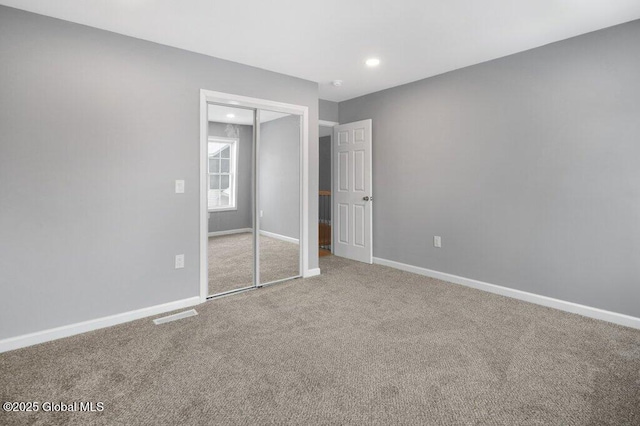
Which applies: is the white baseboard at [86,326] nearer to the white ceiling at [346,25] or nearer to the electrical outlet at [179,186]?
the electrical outlet at [179,186]

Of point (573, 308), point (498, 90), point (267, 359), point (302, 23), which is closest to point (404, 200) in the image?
point (498, 90)

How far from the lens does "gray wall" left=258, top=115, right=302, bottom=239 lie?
12.3ft

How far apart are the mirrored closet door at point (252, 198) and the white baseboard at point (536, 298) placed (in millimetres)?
1665

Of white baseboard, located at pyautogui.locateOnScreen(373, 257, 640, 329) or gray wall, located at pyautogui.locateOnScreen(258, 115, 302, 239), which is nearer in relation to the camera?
white baseboard, located at pyautogui.locateOnScreen(373, 257, 640, 329)

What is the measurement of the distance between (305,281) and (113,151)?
2.38 m

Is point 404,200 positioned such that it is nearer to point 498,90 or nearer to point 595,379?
point 498,90

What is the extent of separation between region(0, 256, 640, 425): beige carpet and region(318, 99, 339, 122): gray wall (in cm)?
311

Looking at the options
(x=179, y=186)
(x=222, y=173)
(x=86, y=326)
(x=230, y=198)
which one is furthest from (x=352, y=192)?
(x=86, y=326)

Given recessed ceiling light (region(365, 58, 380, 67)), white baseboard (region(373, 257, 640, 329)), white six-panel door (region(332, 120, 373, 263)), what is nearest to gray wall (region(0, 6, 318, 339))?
recessed ceiling light (region(365, 58, 380, 67))

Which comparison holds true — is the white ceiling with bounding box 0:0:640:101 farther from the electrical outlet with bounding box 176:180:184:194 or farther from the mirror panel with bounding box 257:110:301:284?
the electrical outlet with bounding box 176:180:184:194

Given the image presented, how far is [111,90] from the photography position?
2756 mm

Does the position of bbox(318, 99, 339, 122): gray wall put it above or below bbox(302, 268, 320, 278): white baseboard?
above

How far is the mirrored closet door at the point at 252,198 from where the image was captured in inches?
135

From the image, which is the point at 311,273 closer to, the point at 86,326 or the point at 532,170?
the point at 86,326
